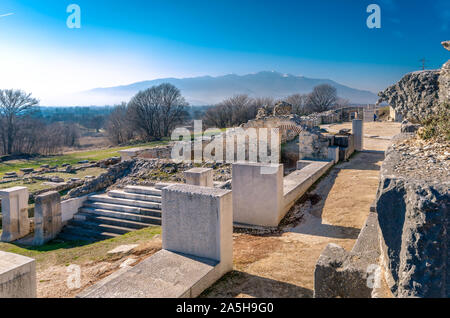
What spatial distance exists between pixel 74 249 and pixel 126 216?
2173 millimetres

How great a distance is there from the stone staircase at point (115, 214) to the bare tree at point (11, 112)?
28.6 meters

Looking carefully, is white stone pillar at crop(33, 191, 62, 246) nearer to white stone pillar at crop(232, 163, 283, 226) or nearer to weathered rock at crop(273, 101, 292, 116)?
white stone pillar at crop(232, 163, 283, 226)

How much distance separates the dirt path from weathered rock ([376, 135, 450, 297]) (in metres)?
2.02

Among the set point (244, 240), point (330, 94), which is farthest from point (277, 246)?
point (330, 94)

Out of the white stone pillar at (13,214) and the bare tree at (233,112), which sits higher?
the bare tree at (233,112)

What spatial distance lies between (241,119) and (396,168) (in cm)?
4197

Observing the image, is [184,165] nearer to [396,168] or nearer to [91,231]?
[91,231]

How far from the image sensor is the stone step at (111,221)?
1022 cm

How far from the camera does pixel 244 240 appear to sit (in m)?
6.97

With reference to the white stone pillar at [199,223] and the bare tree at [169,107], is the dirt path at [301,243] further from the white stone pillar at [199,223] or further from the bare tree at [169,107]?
the bare tree at [169,107]

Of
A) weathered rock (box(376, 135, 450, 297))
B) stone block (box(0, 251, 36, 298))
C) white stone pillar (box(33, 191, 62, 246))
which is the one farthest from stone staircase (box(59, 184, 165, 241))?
weathered rock (box(376, 135, 450, 297))

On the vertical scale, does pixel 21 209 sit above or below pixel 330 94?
below

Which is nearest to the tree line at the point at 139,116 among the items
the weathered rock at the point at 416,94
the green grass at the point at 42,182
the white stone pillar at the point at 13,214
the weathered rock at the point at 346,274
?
the green grass at the point at 42,182

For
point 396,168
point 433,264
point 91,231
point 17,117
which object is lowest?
point 91,231
